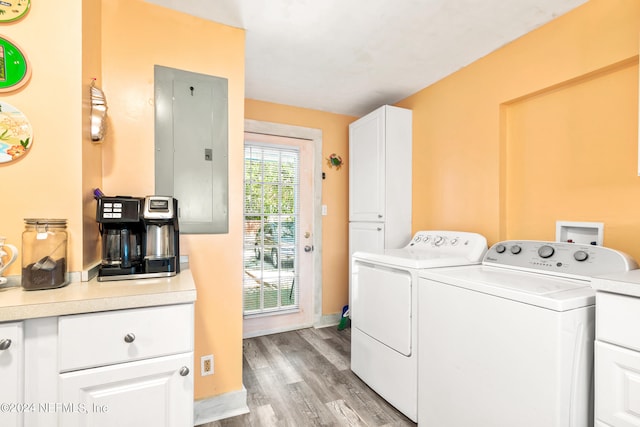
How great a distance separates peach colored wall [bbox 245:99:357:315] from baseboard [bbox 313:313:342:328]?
0.04 metres

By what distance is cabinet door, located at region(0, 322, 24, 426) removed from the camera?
95 cm

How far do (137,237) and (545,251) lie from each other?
2140mm

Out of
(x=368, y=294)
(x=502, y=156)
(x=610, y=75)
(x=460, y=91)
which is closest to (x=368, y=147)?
(x=460, y=91)

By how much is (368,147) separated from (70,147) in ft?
7.50

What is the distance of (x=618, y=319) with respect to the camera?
1.07 meters

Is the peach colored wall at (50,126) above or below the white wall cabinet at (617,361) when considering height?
above

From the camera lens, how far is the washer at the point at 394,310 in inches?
71.1

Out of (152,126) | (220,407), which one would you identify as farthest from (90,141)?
(220,407)

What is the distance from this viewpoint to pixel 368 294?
2.16 metres

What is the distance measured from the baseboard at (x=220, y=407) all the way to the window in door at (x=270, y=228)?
123 centimetres

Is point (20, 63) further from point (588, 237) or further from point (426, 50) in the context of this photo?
point (588, 237)

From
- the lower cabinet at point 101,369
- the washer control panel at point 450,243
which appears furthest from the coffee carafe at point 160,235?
the washer control panel at point 450,243

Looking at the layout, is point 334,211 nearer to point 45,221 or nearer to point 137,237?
point 137,237

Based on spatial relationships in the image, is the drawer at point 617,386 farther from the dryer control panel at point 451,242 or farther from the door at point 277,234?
the door at point 277,234
